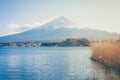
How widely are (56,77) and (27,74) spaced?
198 centimetres

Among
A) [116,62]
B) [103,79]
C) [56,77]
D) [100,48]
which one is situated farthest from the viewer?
[100,48]

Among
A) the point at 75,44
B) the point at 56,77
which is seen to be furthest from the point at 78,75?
the point at 75,44

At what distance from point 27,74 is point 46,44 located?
7015cm

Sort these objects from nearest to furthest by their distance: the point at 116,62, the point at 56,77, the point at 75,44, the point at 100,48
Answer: the point at 56,77
the point at 116,62
the point at 100,48
the point at 75,44

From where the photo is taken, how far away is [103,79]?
42.4 ft

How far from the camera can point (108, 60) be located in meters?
16.5

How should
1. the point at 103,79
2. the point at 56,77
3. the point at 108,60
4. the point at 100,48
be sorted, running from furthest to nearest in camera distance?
the point at 100,48, the point at 108,60, the point at 56,77, the point at 103,79

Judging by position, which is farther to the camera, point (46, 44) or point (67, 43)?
point (46, 44)

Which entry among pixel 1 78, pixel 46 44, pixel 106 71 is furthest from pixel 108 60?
pixel 46 44

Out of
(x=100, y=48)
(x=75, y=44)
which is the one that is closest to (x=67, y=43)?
(x=75, y=44)

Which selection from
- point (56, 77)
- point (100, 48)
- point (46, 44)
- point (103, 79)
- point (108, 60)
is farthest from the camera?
point (46, 44)

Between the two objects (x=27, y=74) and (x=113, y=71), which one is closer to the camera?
(x=113, y=71)

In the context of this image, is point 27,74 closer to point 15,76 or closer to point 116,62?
point 15,76

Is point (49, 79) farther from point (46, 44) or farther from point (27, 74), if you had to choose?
point (46, 44)
